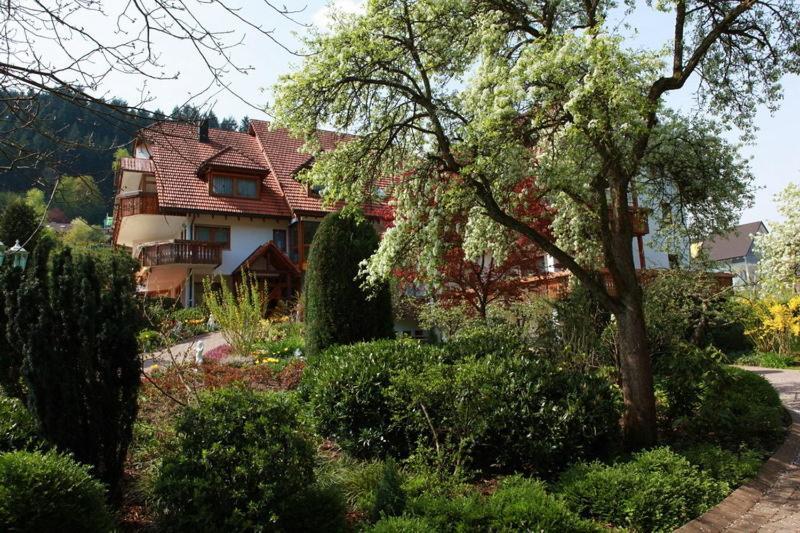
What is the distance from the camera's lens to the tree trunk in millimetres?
6004

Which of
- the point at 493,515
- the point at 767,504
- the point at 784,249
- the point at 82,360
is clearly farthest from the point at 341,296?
the point at 784,249

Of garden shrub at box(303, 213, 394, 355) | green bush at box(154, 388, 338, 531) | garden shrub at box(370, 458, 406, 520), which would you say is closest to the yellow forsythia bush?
garden shrub at box(303, 213, 394, 355)

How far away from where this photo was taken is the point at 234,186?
82.2ft

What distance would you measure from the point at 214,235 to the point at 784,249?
69.9 ft

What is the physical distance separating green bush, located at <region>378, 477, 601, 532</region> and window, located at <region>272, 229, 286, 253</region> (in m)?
22.5

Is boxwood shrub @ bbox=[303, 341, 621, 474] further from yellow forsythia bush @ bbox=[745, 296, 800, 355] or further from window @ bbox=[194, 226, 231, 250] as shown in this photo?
window @ bbox=[194, 226, 231, 250]

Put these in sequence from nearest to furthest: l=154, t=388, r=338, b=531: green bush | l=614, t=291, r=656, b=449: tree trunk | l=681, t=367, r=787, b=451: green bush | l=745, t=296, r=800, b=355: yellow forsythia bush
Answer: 1. l=154, t=388, r=338, b=531: green bush
2. l=614, t=291, r=656, b=449: tree trunk
3. l=681, t=367, r=787, b=451: green bush
4. l=745, t=296, r=800, b=355: yellow forsythia bush

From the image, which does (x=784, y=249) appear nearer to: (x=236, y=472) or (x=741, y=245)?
(x=236, y=472)

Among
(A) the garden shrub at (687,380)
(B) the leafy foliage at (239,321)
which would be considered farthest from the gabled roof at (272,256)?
(A) the garden shrub at (687,380)

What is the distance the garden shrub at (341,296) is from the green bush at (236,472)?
475 cm

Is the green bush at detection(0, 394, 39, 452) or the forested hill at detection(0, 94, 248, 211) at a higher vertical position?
the forested hill at detection(0, 94, 248, 211)

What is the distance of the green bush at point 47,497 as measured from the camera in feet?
10.6

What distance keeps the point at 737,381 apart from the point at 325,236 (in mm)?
6492

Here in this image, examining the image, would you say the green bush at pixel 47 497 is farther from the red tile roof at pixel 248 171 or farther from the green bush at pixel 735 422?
the red tile roof at pixel 248 171
